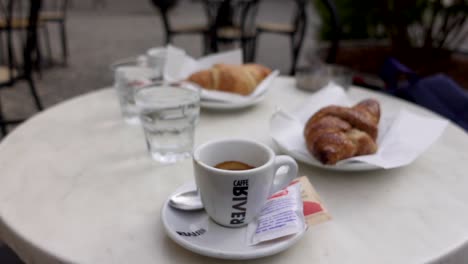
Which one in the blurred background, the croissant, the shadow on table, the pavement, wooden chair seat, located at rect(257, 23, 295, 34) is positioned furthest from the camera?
wooden chair seat, located at rect(257, 23, 295, 34)

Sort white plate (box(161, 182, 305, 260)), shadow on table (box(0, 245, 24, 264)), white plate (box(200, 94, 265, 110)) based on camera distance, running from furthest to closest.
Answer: white plate (box(200, 94, 265, 110))
shadow on table (box(0, 245, 24, 264))
white plate (box(161, 182, 305, 260))

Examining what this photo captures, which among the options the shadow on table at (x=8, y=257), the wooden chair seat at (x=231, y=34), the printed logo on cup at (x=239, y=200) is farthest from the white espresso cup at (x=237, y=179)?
the wooden chair seat at (x=231, y=34)

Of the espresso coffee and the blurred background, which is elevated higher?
the espresso coffee

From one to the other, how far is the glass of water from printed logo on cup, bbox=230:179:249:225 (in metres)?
0.24

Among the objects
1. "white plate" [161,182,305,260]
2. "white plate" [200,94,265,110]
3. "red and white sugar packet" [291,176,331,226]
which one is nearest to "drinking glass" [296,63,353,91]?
"white plate" [200,94,265,110]

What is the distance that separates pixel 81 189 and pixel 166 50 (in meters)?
0.51

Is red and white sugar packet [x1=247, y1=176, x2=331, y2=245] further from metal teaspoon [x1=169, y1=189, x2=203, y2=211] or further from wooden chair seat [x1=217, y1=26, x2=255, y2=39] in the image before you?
wooden chair seat [x1=217, y1=26, x2=255, y2=39]

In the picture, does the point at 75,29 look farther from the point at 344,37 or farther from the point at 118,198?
the point at 118,198

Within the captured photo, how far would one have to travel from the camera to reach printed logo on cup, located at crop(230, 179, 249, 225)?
17.9 inches

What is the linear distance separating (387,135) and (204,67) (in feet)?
1.71

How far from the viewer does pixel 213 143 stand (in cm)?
51

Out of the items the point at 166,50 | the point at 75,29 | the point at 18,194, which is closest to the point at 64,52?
the point at 75,29

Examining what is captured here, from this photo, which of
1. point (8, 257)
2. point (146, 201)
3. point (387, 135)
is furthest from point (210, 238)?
point (8, 257)

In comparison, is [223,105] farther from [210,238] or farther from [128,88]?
[210,238]
